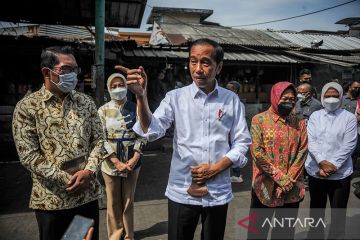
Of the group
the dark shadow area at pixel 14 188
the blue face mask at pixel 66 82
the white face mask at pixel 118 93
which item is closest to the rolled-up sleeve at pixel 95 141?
the blue face mask at pixel 66 82

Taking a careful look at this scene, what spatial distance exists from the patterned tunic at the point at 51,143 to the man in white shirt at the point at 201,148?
29.5 inches

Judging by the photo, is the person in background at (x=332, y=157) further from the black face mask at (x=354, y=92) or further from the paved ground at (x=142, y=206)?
the black face mask at (x=354, y=92)

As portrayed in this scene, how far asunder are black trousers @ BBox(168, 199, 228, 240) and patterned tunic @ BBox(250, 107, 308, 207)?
88 centimetres

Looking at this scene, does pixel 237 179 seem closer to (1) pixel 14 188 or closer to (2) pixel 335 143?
(2) pixel 335 143

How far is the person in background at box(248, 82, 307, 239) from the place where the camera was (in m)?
2.88

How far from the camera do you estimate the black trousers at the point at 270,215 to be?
297 centimetres

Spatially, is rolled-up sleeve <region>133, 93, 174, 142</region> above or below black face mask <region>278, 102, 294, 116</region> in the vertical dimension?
below

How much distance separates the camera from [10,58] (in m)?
10.3

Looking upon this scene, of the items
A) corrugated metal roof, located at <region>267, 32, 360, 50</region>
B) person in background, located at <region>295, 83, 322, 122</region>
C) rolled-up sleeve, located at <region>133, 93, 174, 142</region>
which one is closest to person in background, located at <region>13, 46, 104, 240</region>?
rolled-up sleeve, located at <region>133, 93, 174, 142</region>

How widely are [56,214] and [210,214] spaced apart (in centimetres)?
122

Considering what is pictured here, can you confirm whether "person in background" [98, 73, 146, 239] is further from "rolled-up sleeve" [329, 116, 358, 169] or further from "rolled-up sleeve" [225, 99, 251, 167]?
"rolled-up sleeve" [329, 116, 358, 169]

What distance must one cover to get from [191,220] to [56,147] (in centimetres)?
121

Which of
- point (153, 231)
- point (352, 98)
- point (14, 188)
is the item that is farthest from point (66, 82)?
point (352, 98)

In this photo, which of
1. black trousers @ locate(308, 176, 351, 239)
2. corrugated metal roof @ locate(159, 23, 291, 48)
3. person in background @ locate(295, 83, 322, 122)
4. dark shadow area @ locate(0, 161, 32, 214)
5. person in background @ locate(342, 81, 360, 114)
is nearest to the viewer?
black trousers @ locate(308, 176, 351, 239)
